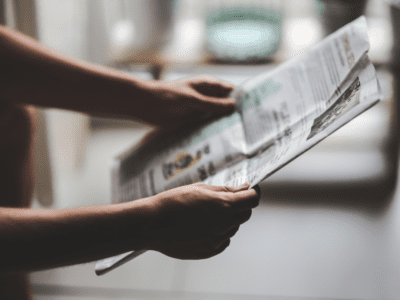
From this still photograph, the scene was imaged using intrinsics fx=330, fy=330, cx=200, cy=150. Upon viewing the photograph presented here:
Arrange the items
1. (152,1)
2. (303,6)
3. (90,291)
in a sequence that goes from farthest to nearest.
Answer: (303,6) < (152,1) < (90,291)

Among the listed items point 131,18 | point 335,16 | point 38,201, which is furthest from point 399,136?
point 38,201

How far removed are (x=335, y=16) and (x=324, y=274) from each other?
608 mm

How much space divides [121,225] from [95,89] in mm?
238

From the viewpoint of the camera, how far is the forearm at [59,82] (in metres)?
0.42

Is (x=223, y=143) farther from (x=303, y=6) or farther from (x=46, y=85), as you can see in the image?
(x=303, y=6)

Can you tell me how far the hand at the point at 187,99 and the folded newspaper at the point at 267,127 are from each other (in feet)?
0.06

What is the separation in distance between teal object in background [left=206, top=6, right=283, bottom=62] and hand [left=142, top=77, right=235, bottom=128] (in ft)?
1.11

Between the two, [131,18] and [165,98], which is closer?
[165,98]

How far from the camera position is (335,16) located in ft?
2.67

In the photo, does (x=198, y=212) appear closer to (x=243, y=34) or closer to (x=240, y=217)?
(x=240, y=217)

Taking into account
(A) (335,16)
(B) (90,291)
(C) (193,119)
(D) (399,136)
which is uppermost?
(A) (335,16)

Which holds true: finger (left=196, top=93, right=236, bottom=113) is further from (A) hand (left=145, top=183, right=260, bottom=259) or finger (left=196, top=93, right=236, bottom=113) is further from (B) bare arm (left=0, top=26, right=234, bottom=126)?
(A) hand (left=145, top=183, right=260, bottom=259)

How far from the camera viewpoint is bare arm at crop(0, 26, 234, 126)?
1.41 ft


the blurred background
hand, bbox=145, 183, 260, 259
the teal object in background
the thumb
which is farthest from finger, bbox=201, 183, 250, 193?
the teal object in background
